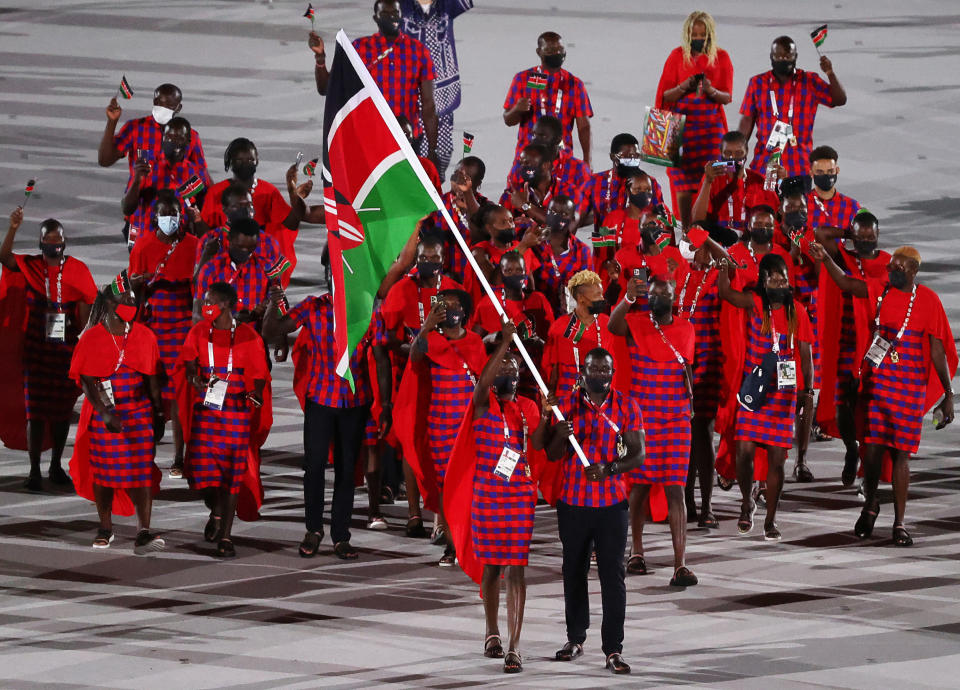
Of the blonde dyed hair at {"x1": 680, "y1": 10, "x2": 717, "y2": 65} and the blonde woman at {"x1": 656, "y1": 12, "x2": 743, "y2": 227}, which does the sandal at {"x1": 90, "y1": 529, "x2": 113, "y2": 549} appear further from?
the blonde dyed hair at {"x1": 680, "y1": 10, "x2": 717, "y2": 65}

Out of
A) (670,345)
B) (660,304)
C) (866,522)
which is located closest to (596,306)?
(660,304)

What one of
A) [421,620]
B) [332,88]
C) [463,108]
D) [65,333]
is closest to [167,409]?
[65,333]

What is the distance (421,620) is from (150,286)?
3.78 meters

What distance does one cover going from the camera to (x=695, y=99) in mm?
13531

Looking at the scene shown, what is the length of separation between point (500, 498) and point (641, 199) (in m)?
3.46

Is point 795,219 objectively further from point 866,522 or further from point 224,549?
point 224,549

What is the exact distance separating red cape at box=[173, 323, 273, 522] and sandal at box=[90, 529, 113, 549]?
2.52ft

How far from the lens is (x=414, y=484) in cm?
1112

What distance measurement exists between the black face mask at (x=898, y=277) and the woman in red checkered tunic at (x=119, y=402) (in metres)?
4.71

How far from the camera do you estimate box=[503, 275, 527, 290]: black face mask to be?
1065 cm

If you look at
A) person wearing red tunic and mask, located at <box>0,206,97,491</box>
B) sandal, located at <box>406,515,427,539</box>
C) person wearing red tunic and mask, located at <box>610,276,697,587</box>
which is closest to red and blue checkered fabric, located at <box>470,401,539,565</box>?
person wearing red tunic and mask, located at <box>610,276,697,587</box>

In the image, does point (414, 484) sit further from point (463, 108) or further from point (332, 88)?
point (463, 108)

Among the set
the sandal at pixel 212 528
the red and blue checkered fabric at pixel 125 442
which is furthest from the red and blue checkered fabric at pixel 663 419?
the red and blue checkered fabric at pixel 125 442

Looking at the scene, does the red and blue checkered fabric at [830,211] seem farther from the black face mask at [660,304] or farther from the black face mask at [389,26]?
the black face mask at [389,26]
